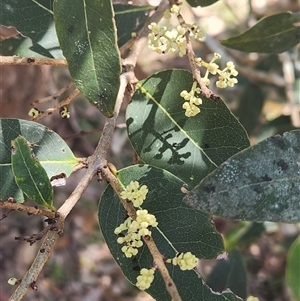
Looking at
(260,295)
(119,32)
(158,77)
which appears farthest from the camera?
(260,295)

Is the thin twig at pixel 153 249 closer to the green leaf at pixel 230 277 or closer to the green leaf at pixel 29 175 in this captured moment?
the green leaf at pixel 29 175

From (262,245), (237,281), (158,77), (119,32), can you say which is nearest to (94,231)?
(262,245)

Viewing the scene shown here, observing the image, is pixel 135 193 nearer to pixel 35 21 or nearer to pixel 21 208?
pixel 21 208

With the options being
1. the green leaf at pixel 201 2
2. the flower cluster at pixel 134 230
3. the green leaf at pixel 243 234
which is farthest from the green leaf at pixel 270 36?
the green leaf at pixel 243 234

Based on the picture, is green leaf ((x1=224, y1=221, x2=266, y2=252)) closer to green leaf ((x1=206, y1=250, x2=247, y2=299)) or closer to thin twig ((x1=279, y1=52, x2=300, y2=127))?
green leaf ((x1=206, y1=250, x2=247, y2=299))

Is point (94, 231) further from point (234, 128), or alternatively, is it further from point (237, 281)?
point (234, 128)
